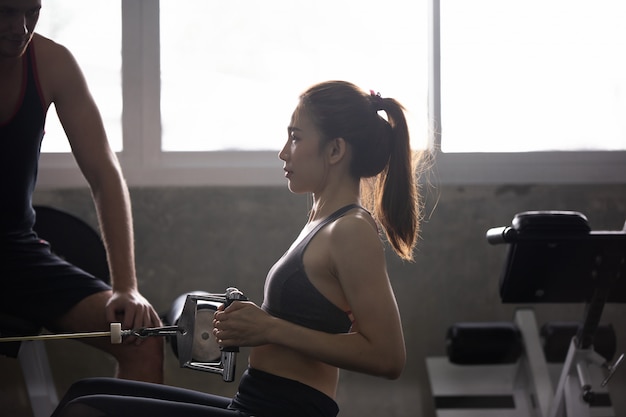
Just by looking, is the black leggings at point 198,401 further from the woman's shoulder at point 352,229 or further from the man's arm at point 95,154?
the man's arm at point 95,154

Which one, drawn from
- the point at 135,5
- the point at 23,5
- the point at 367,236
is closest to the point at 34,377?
the point at 23,5

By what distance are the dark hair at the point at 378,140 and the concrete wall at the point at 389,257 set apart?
1.39 metres

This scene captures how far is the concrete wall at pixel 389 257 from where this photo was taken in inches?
113

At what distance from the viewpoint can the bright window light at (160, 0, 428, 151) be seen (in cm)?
297

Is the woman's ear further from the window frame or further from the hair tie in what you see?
the window frame

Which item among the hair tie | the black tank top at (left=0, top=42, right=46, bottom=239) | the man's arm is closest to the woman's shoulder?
the hair tie

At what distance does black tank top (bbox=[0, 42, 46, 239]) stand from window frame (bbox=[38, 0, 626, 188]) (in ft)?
3.42

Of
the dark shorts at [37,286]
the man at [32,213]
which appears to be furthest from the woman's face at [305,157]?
the dark shorts at [37,286]

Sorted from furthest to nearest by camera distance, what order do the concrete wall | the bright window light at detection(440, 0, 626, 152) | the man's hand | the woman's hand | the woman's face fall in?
1. the bright window light at detection(440, 0, 626, 152)
2. the concrete wall
3. the man's hand
4. the woman's face
5. the woman's hand

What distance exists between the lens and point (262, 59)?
2979mm

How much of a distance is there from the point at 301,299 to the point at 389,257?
157 cm

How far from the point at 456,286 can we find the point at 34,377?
5.04 feet

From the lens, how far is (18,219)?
1846mm

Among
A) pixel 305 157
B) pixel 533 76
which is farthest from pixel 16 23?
pixel 533 76
